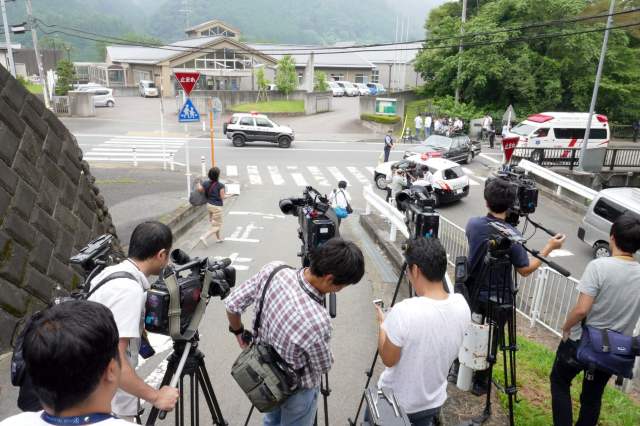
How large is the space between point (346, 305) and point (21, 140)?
4878 millimetres

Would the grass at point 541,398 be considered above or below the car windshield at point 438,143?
below

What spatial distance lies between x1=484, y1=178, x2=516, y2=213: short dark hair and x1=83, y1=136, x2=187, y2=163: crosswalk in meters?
15.7

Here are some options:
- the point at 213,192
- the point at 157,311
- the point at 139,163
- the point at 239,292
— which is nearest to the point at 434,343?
the point at 239,292

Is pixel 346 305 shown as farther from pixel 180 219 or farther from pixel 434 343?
pixel 180 219

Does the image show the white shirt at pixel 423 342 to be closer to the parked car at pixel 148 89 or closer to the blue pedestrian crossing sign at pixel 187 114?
the blue pedestrian crossing sign at pixel 187 114

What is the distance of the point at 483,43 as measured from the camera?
27672mm

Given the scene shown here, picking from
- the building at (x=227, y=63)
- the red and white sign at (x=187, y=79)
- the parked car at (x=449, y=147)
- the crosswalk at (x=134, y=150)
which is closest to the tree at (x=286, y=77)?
the building at (x=227, y=63)

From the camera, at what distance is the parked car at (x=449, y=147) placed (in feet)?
64.6

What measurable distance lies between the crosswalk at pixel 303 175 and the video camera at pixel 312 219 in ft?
38.2

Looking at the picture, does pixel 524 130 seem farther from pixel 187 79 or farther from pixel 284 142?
pixel 187 79

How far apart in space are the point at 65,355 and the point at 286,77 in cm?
4009

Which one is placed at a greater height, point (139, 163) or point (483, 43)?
point (483, 43)

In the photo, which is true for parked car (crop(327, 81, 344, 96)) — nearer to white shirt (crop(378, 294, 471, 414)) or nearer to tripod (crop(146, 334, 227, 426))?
tripod (crop(146, 334, 227, 426))

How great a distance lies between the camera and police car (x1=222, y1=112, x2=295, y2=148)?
23.3 metres
